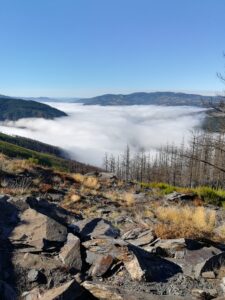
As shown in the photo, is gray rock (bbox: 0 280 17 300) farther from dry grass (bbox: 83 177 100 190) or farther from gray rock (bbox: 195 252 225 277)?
dry grass (bbox: 83 177 100 190)

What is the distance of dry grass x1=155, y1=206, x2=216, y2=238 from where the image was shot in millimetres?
10948

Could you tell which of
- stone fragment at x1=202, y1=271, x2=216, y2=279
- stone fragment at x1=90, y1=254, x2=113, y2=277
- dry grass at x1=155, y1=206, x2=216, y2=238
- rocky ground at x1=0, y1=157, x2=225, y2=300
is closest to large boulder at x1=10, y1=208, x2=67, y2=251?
rocky ground at x1=0, y1=157, x2=225, y2=300

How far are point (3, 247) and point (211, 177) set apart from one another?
86739mm

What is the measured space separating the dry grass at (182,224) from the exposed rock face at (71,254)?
2704 mm

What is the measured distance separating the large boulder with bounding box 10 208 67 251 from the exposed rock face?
370mm

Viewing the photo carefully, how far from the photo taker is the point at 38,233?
32.3ft

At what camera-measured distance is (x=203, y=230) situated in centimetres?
1245

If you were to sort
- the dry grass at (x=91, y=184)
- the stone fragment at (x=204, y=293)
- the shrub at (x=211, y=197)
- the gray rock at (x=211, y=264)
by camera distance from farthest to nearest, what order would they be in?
the shrub at (x=211, y=197)
the dry grass at (x=91, y=184)
the gray rock at (x=211, y=264)
the stone fragment at (x=204, y=293)

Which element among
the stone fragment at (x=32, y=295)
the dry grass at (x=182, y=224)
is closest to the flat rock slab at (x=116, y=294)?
the stone fragment at (x=32, y=295)

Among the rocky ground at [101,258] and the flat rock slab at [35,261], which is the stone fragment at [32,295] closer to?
the rocky ground at [101,258]

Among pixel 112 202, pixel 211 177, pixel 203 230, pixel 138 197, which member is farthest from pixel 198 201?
pixel 211 177

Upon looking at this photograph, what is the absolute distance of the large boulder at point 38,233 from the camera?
30.9ft

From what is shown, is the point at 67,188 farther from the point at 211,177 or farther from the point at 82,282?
the point at 211,177

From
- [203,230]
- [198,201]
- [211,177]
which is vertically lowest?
[211,177]
